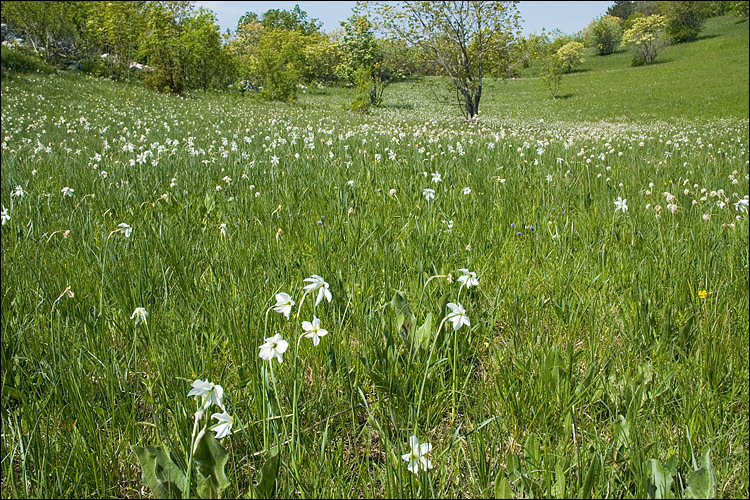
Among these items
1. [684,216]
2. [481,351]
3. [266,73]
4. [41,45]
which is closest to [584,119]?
[266,73]

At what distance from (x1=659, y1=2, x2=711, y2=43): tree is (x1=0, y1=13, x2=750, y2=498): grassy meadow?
7119 centimetres

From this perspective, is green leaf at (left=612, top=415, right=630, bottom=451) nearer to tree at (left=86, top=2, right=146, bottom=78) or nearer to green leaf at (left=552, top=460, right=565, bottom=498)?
green leaf at (left=552, top=460, right=565, bottom=498)

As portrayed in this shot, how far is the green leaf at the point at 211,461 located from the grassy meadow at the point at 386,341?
0.09 metres

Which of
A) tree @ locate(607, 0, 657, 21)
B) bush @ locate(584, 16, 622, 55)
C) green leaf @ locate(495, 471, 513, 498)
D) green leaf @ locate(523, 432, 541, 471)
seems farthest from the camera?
tree @ locate(607, 0, 657, 21)

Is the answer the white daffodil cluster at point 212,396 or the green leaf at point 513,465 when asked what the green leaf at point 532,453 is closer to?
the green leaf at point 513,465

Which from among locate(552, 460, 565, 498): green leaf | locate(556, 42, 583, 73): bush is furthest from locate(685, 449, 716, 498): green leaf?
locate(556, 42, 583, 73): bush

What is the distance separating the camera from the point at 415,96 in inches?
1721

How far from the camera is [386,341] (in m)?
1.82

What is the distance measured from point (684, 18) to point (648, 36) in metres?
18.6

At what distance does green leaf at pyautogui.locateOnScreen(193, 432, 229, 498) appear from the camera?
1.32 metres

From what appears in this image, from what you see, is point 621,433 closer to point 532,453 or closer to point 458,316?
point 532,453

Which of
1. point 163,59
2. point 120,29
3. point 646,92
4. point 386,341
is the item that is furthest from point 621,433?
point 646,92

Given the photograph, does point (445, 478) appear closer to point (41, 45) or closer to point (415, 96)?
point (415, 96)

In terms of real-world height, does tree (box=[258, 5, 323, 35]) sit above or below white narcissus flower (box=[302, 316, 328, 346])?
above
